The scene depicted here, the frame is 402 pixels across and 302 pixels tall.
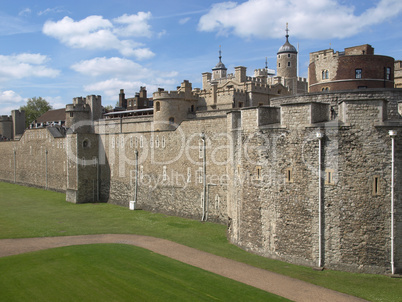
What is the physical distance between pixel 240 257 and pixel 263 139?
494cm

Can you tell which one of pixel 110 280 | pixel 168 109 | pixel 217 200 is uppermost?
pixel 168 109

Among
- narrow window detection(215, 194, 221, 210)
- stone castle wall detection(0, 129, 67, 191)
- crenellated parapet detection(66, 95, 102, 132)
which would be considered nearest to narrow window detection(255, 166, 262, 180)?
narrow window detection(215, 194, 221, 210)

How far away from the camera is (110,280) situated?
13.3 meters

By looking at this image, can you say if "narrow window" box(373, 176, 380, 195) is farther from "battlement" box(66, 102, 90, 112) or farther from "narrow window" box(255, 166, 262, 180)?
"battlement" box(66, 102, 90, 112)

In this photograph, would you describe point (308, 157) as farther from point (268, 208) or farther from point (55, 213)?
point (55, 213)

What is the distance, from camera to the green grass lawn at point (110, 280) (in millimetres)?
11998

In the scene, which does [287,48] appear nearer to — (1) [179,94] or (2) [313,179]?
(1) [179,94]

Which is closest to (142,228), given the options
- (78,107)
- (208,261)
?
(208,261)

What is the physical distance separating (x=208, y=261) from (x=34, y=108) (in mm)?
83381

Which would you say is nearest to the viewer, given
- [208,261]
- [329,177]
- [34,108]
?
[329,177]

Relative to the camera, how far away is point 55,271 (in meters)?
14.3

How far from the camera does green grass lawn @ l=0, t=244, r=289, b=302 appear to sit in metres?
12.0

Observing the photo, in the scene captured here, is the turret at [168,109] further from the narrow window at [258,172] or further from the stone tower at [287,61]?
the stone tower at [287,61]

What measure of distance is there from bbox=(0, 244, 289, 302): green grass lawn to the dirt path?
59 cm
